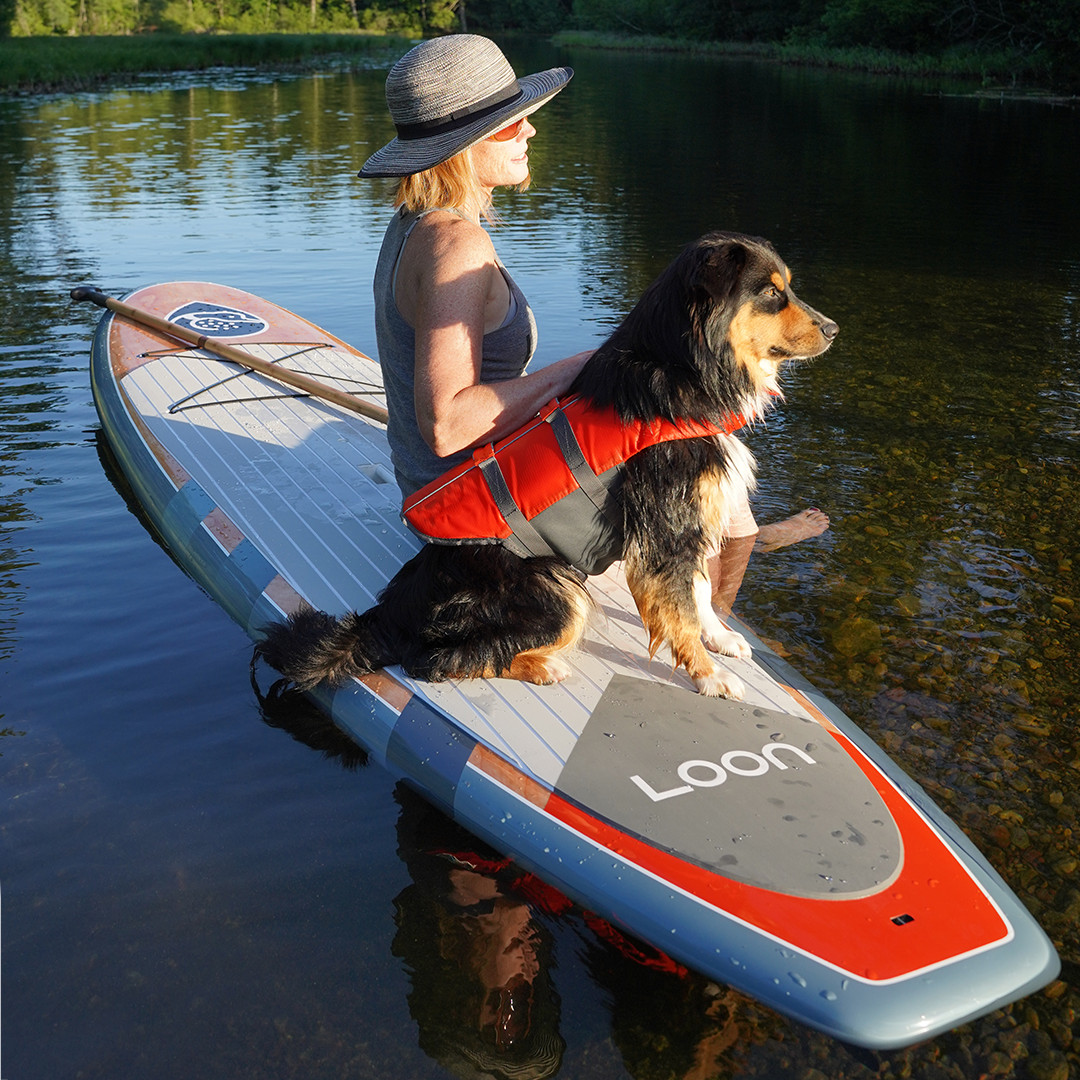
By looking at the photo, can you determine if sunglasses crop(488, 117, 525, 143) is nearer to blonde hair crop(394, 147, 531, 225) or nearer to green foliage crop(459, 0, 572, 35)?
blonde hair crop(394, 147, 531, 225)

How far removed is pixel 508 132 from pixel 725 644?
178 cm

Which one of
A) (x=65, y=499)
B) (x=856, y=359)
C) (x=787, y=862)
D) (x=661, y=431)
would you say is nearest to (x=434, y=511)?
(x=661, y=431)

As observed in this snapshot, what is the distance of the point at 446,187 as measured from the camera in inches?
111

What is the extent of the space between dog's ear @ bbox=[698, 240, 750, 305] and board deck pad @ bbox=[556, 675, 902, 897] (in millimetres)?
1266

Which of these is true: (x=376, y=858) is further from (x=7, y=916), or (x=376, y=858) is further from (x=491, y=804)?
(x=7, y=916)

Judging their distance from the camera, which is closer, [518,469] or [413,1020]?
[413,1020]

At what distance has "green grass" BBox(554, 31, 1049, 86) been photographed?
28.3 meters

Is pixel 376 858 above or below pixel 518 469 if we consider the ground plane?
below

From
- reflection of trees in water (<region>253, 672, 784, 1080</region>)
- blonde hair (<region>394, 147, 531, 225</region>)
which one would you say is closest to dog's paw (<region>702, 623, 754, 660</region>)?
reflection of trees in water (<region>253, 672, 784, 1080</region>)

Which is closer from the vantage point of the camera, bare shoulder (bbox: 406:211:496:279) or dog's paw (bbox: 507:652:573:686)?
bare shoulder (bbox: 406:211:496:279)

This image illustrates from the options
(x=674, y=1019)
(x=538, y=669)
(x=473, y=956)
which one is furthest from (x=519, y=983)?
(x=538, y=669)

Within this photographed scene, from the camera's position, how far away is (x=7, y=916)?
2889mm

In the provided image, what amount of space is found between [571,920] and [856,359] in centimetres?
586

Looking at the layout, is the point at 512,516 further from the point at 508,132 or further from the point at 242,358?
the point at 242,358
